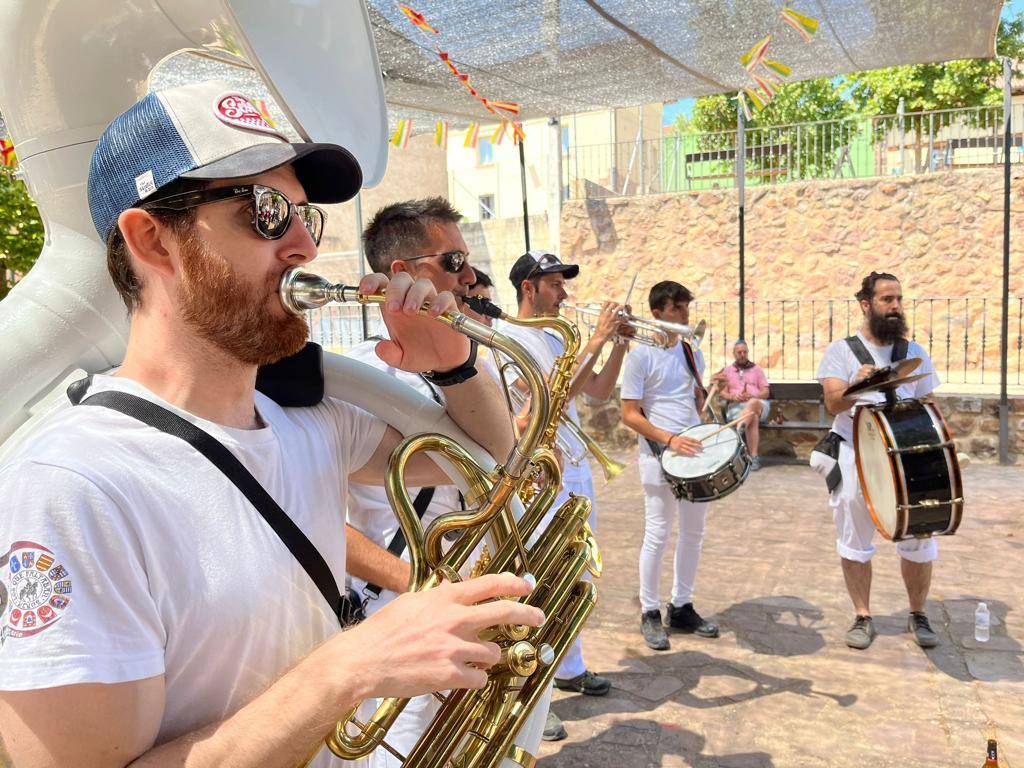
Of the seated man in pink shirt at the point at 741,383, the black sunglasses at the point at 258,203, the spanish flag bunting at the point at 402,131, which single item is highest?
the spanish flag bunting at the point at 402,131

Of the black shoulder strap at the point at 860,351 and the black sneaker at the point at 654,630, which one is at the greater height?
the black shoulder strap at the point at 860,351

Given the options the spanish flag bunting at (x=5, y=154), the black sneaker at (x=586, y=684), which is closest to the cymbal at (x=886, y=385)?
the black sneaker at (x=586, y=684)

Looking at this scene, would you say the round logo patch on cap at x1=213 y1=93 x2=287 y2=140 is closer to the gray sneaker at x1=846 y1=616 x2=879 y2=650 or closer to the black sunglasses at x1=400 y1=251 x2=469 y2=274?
the black sunglasses at x1=400 y1=251 x2=469 y2=274

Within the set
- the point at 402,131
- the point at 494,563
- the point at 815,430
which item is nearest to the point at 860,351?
the point at 494,563

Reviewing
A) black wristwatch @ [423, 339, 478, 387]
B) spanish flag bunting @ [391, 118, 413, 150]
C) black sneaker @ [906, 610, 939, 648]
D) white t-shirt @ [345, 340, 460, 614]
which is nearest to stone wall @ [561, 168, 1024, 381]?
spanish flag bunting @ [391, 118, 413, 150]

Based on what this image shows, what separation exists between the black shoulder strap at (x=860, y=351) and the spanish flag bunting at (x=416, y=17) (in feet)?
9.82

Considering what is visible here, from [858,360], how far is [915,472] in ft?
2.78

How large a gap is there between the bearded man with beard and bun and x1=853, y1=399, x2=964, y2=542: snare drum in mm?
A: 306

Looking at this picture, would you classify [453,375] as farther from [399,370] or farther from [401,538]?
[401,538]

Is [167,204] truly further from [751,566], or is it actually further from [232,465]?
[751,566]

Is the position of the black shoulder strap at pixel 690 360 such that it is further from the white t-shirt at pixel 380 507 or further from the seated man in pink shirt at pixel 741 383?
the seated man in pink shirt at pixel 741 383

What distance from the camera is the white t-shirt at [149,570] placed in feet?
3.18

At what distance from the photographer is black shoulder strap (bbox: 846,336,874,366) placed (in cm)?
461

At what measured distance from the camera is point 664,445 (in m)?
4.64
